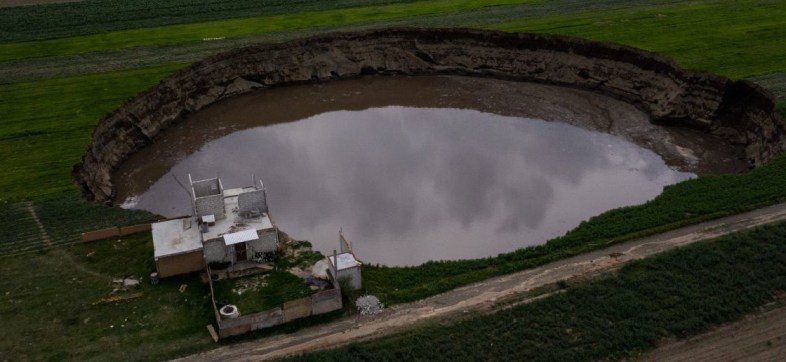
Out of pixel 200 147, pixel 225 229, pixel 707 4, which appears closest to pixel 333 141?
pixel 200 147

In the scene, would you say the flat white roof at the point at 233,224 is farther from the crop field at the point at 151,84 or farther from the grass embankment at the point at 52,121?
the grass embankment at the point at 52,121

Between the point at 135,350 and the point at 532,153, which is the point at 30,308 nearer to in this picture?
the point at 135,350

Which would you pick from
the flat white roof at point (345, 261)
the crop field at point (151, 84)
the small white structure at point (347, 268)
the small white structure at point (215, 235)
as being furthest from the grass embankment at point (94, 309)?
the flat white roof at point (345, 261)

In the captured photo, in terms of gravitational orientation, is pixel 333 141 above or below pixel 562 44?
below

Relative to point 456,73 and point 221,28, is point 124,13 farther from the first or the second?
point 456,73

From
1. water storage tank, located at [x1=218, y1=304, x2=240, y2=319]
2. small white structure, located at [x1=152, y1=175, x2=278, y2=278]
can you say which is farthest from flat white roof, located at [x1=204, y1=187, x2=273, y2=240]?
water storage tank, located at [x1=218, y1=304, x2=240, y2=319]

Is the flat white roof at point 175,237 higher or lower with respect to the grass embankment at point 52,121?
lower

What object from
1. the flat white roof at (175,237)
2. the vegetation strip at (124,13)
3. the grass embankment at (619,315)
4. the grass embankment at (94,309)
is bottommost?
the grass embankment at (619,315)
